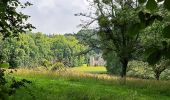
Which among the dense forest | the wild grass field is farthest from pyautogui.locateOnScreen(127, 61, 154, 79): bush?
the wild grass field

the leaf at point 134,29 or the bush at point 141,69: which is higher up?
the bush at point 141,69

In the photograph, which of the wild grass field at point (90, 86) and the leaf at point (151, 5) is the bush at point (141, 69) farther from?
the leaf at point (151, 5)

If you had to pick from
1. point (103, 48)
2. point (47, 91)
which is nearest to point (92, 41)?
point (103, 48)

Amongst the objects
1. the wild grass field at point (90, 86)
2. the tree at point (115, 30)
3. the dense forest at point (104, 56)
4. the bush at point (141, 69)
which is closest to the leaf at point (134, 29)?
the dense forest at point (104, 56)

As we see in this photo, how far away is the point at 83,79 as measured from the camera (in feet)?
83.3

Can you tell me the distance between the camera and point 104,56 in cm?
4747

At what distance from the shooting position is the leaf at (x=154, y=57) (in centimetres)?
203

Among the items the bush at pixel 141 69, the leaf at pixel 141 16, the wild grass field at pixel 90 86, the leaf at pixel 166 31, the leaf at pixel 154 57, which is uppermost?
the bush at pixel 141 69

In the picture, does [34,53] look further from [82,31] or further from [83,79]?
[83,79]

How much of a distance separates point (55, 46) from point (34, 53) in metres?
33.0

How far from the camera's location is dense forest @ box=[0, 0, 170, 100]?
211 centimetres

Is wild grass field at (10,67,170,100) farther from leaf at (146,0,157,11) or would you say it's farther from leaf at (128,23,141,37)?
leaf at (146,0,157,11)

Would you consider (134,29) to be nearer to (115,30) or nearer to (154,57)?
(154,57)

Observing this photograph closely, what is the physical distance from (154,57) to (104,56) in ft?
149
